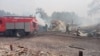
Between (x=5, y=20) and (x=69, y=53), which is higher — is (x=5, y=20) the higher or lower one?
the higher one

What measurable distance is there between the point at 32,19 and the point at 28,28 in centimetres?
167

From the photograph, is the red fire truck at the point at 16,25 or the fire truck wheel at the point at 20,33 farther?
the fire truck wheel at the point at 20,33

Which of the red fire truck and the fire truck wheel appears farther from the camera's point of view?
the fire truck wheel

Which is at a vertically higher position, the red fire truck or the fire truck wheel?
A: the red fire truck

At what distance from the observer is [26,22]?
43.5 m

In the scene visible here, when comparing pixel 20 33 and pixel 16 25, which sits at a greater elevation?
pixel 16 25

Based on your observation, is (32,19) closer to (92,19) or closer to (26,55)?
(26,55)

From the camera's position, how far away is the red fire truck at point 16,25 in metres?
43.5

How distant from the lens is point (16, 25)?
43.8 meters

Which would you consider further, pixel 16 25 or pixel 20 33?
pixel 20 33

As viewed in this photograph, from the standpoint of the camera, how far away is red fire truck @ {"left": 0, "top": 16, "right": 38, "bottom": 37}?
43.5 meters

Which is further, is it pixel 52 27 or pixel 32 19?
pixel 52 27

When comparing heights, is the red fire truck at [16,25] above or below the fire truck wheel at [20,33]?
above

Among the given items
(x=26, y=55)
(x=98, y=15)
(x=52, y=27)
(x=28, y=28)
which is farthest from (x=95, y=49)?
(x=98, y=15)
